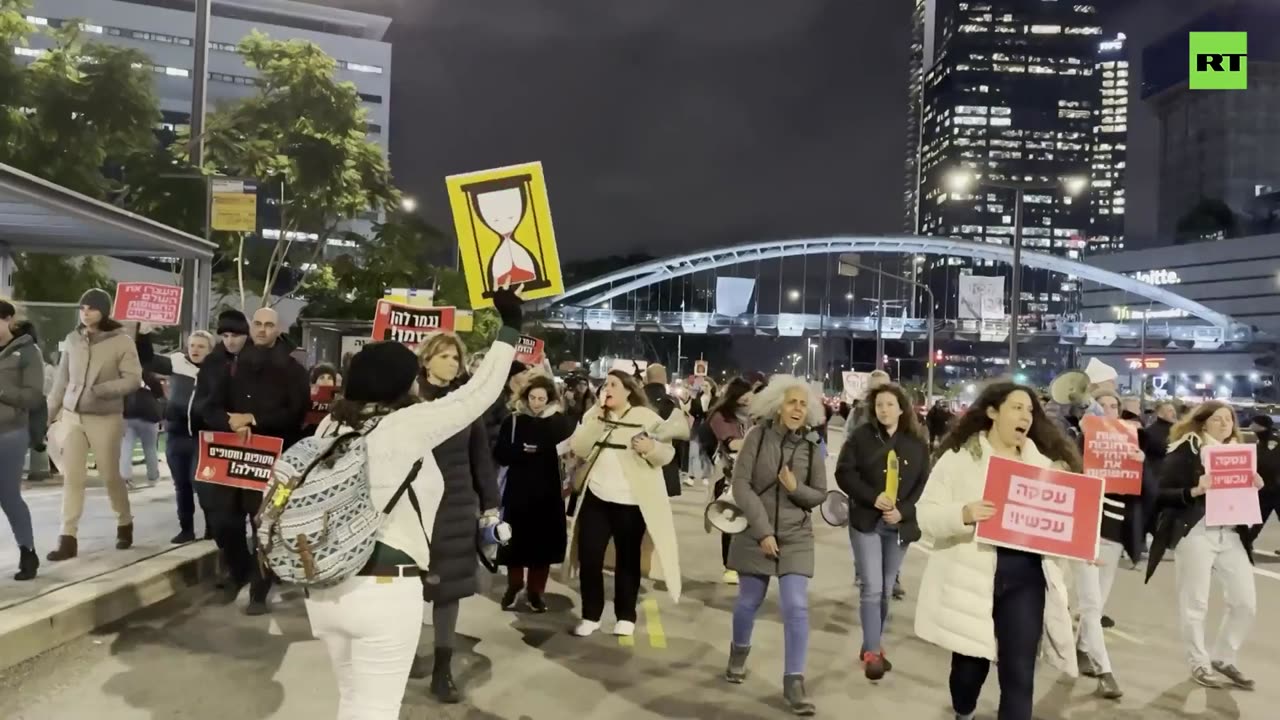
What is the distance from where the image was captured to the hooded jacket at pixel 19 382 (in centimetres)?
677

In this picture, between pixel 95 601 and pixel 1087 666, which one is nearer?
pixel 1087 666

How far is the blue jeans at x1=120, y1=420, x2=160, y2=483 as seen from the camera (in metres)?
12.1

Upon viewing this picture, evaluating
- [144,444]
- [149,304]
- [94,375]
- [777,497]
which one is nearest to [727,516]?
[777,497]

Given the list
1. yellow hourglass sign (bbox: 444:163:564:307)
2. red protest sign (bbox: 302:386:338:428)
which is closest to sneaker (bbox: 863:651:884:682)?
yellow hourglass sign (bbox: 444:163:564:307)

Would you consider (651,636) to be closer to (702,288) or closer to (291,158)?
(291,158)

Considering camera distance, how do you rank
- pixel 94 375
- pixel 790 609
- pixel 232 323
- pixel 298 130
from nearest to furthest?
1. pixel 790 609
2. pixel 232 323
3. pixel 94 375
4. pixel 298 130

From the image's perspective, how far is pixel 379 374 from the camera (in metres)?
3.59

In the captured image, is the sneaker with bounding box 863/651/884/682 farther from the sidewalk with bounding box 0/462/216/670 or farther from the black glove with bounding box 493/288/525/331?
the sidewalk with bounding box 0/462/216/670

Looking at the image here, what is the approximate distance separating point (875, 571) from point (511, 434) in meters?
2.79

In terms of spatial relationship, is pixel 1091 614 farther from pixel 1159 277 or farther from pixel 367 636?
pixel 1159 277

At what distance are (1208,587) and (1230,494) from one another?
23.2 inches

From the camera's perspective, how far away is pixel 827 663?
6.79 m

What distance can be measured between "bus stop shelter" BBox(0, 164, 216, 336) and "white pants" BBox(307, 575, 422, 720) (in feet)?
14.9

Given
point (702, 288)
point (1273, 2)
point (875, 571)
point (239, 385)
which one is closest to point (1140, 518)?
point (875, 571)
